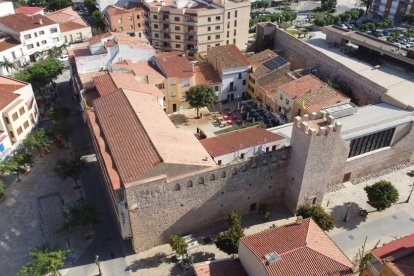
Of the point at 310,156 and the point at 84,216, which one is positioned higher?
the point at 310,156

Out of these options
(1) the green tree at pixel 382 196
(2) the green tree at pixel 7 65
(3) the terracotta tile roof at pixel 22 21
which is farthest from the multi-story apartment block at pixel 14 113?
(1) the green tree at pixel 382 196

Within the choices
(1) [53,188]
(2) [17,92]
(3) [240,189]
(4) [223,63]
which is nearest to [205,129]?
(4) [223,63]

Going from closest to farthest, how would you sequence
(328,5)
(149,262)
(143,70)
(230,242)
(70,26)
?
(230,242), (149,262), (143,70), (70,26), (328,5)

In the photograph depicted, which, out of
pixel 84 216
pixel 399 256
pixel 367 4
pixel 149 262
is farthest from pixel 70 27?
pixel 399 256

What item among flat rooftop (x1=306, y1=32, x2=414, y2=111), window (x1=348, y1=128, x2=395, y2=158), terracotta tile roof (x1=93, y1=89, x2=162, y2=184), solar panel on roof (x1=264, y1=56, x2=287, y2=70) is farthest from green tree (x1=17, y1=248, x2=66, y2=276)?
flat rooftop (x1=306, y1=32, x2=414, y2=111)

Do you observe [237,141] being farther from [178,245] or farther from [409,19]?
[409,19]

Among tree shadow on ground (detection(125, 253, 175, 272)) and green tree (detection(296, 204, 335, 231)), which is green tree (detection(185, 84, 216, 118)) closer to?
green tree (detection(296, 204, 335, 231))

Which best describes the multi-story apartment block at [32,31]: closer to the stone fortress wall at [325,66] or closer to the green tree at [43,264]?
the stone fortress wall at [325,66]
